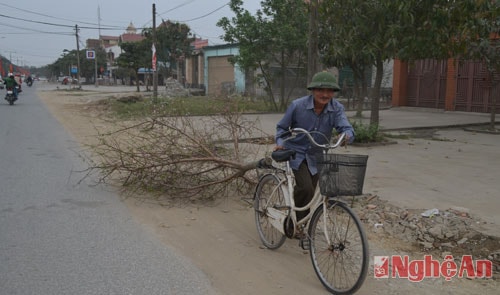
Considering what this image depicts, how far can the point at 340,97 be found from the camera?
107 ft

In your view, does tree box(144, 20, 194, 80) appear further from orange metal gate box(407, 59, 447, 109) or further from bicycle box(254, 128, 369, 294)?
bicycle box(254, 128, 369, 294)

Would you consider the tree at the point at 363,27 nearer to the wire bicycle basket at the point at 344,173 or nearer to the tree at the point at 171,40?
the wire bicycle basket at the point at 344,173

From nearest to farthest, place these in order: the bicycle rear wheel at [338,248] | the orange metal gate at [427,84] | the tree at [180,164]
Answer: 1. the bicycle rear wheel at [338,248]
2. the tree at [180,164]
3. the orange metal gate at [427,84]

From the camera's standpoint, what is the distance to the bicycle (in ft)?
11.2

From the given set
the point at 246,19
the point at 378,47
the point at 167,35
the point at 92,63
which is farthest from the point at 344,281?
the point at 92,63

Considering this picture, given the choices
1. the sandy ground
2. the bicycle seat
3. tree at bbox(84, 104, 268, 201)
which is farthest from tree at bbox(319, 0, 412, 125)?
the bicycle seat

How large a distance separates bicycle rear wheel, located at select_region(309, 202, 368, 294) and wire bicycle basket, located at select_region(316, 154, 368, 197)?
0.71ft

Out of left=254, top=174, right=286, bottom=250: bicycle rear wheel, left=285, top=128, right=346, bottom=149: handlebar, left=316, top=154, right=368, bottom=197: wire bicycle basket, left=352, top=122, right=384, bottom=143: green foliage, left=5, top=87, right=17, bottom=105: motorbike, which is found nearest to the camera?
left=316, top=154, right=368, bottom=197: wire bicycle basket

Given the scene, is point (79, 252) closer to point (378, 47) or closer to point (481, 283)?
point (481, 283)

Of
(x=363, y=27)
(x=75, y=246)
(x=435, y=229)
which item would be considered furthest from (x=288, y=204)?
(x=363, y=27)

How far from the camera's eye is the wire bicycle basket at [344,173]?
3379 mm

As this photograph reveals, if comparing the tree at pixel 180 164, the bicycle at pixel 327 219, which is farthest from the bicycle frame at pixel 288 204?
the tree at pixel 180 164

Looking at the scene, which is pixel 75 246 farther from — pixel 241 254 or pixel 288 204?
pixel 288 204
